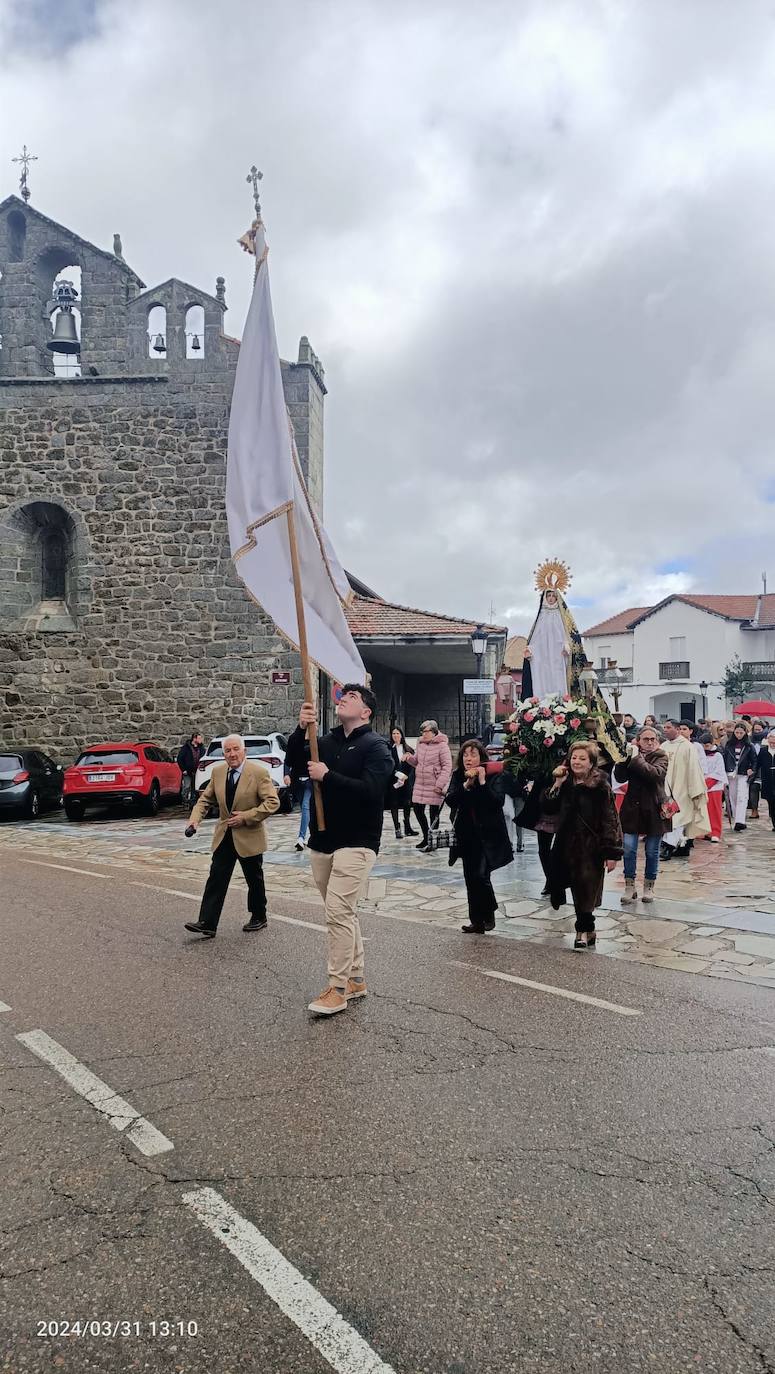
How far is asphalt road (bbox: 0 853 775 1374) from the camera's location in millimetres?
2492

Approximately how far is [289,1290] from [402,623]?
18.8m

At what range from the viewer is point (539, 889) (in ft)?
32.1

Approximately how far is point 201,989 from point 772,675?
189 feet

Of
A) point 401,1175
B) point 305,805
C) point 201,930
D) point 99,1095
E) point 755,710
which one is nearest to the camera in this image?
point 401,1175

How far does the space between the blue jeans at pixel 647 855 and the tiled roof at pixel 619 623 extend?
187ft

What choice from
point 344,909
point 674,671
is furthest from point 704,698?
point 344,909

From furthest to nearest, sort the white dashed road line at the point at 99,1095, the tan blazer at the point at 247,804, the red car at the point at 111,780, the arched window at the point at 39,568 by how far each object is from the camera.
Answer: the arched window at the point at 39,568 → the red car at the point at 111,780 → the tan blazer at the point at 247,804 → the white dashed road line at the point at 99,1095

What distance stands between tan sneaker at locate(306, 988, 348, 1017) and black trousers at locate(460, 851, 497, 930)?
2433mm

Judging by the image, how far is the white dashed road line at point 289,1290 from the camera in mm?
2388

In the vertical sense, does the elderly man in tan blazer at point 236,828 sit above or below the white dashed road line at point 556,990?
above

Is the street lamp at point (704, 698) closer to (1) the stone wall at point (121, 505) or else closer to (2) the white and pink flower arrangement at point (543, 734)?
(1) the stone wall at point (121, 505)

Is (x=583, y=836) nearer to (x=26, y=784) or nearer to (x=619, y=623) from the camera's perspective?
(x=26, y=784)

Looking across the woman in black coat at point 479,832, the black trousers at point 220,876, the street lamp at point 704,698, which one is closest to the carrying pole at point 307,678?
the black trousers at point 220,876

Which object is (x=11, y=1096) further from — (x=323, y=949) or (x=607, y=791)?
(x=607, y=791)
